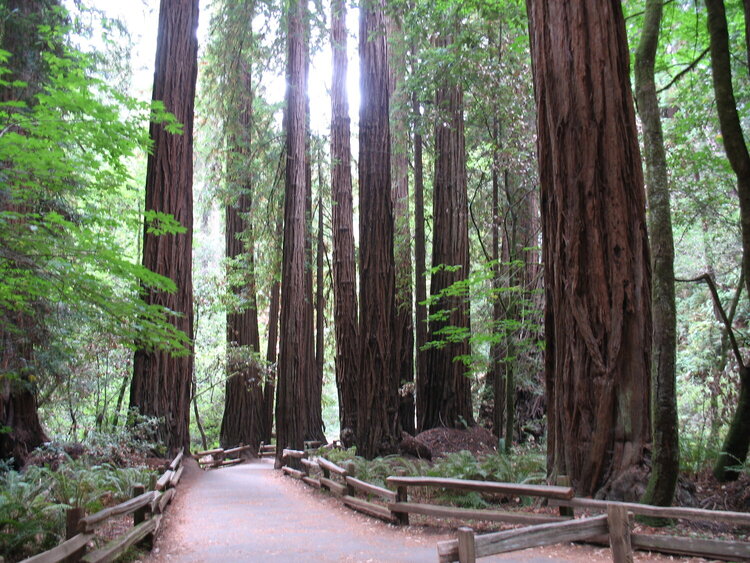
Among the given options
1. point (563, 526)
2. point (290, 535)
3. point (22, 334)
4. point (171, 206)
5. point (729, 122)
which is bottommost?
point (290, 535)

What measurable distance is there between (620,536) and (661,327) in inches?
75.6

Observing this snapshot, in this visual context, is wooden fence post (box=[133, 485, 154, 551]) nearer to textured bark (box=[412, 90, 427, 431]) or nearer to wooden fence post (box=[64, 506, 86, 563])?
wooden fence post (box=[64, 506, 86, 563])

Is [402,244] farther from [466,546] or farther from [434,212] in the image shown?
[466,546]

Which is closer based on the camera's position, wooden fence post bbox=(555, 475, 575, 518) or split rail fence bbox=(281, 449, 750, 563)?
split rail fence bbox=(281, 449, 750, 563)

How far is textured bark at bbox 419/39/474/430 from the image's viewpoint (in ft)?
46.4

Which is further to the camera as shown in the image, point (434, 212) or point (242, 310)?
point (242, 310)

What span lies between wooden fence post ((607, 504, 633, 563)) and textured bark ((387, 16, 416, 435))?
31.8ft

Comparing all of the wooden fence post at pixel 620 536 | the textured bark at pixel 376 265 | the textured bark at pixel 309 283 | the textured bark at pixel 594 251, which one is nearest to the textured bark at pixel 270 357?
the textured bark at pixel 309 283

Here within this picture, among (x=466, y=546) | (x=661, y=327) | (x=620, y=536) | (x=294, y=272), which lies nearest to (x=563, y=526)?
(x=620, y=536)

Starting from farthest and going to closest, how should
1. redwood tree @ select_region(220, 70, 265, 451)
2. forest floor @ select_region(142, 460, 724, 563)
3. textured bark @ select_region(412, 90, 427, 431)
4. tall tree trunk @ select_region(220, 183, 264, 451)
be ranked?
tall tree trunk @ select_region(220, 183, 264, 451)
redwood tree @ select_region(220, 70, 265, 451)
textured bark @ select_region(412, 90, 427, 431)
forest floor @ select_region(142, 460, 724, 563)

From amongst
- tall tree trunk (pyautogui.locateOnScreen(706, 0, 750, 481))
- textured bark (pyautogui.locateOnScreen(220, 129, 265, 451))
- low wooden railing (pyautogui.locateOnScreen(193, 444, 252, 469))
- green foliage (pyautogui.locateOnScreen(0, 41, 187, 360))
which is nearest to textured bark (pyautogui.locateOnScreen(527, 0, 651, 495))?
tall tree trunk (pyautogui.locateOnScreen(706, 0, 750, 481))

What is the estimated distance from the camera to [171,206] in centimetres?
1169

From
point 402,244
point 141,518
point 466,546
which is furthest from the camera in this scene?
point 402,244

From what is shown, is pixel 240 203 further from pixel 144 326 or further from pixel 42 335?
pixel 144 326
